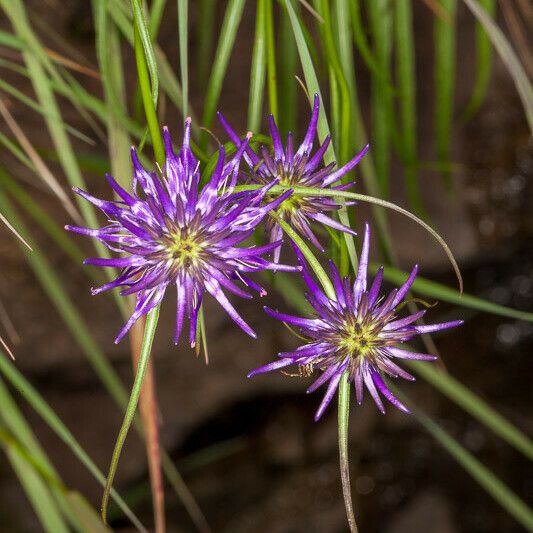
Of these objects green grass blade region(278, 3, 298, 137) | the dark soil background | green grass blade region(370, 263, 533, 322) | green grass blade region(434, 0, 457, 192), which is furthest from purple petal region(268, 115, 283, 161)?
the dark soil background

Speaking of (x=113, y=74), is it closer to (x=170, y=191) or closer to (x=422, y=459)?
(x=170, y=191)

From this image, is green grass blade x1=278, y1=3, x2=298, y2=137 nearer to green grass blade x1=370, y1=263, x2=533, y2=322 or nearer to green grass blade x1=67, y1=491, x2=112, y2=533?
green grass blade x1=370, y1=263, x2=533, y2=322

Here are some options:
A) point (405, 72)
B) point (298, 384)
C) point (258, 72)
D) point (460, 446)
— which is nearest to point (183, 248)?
point (258, 72)

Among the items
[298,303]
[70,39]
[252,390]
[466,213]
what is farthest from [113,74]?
[466,213]

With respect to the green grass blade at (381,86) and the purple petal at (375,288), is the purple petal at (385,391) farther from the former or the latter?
the green grass blade at (381,86)

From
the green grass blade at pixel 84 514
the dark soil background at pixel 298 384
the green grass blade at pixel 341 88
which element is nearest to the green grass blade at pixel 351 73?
the green grass blade at pixel 341 88

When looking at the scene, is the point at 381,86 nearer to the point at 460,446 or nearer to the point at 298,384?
the point at 460,446
